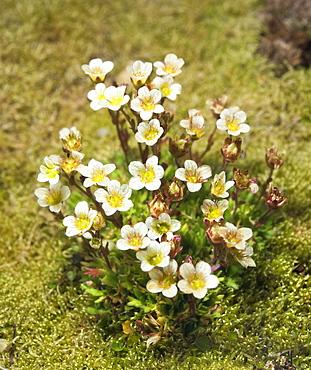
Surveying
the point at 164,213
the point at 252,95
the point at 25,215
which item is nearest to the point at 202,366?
the point at 164,213

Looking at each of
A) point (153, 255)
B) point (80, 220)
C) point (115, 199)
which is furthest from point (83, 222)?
point (153, 255)

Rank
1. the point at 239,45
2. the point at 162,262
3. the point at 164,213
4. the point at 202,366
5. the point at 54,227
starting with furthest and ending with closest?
the point at 239,45
the point at 54,227
the point at 202,366
the point at 164,213
the point at 162,262

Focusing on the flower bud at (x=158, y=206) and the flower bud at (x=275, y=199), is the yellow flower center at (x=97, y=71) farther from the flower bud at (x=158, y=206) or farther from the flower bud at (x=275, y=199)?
the flower bud at (x=275, y=199)

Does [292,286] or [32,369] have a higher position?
[292,286]

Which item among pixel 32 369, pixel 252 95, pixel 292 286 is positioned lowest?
pixel 32 369

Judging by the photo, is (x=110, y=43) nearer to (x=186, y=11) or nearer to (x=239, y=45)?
(x=186, y=11)

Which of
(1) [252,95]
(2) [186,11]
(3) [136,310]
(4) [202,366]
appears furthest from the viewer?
(2) [186,11]

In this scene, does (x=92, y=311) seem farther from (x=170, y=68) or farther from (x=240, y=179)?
(x=170, y=68)
